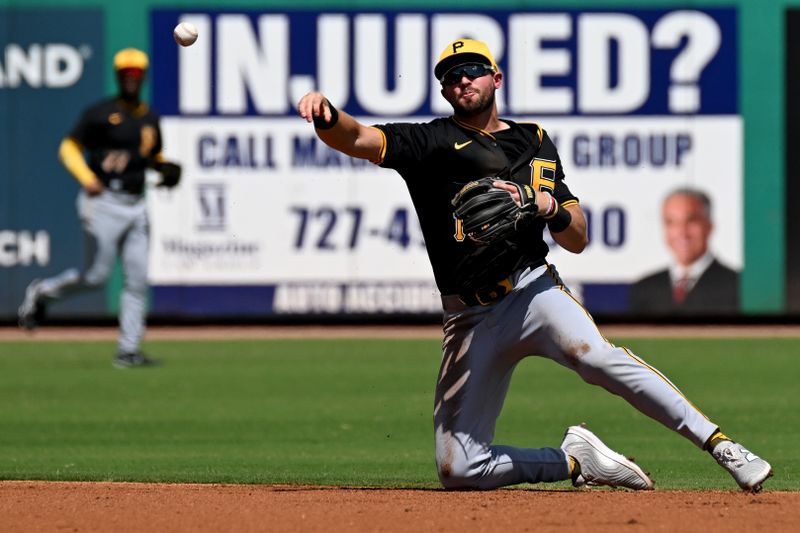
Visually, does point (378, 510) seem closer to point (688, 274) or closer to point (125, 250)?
point (125, 250)

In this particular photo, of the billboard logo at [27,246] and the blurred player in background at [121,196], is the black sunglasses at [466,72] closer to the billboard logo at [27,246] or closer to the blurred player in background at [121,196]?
the blurred player in background at [121,196]

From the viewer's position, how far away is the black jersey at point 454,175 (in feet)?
22.5

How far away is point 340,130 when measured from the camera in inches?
256

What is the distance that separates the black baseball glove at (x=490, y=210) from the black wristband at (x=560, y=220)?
120 millimetres

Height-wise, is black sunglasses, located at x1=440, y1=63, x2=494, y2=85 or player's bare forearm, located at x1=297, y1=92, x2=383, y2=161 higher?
black sunglasses, located at x1=440, y1=63, x2=494, y2=85

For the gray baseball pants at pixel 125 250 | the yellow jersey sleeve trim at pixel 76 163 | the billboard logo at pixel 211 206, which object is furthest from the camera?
the billboard logo at pixel 211 206

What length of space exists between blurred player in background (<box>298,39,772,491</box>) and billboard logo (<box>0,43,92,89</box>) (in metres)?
10.4

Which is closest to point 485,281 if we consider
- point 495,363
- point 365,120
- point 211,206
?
point 495,363

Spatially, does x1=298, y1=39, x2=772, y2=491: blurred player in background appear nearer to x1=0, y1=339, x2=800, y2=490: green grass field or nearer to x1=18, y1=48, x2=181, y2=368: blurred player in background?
x1=0, y1=339, x2=800, y2=490: green grass field

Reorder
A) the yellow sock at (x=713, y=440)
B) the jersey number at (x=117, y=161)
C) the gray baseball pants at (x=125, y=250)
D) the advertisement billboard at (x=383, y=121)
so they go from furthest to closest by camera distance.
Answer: the advertisement billboard at (x=383, y=121) < the jersey number at (x=117, y=161) < the gray baseball pants at (x=125, y=250) < the yellow sock at (x=713, y=440)

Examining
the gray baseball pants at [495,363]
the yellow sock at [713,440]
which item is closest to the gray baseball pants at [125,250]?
the gray baseball pants at [495,363]

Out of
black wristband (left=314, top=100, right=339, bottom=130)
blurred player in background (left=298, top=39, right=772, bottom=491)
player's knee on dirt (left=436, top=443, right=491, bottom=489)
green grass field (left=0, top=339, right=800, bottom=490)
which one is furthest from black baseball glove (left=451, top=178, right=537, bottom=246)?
green grass field (left=0, top=339, right=800, bottom=490)

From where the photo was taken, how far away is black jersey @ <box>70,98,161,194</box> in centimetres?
1294

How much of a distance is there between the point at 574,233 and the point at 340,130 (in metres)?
1.11
